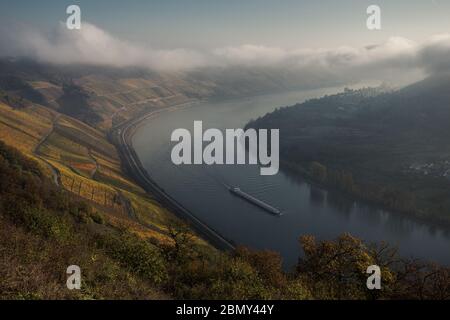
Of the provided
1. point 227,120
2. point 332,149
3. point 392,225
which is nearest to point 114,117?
point 227,120

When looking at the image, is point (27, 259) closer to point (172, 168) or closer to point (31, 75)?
point (172, 168)

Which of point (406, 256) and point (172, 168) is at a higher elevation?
point (172, 168)

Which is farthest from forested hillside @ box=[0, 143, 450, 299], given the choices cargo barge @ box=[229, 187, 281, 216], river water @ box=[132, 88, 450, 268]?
cargo barge @ box=[229, 187, 281, 216]

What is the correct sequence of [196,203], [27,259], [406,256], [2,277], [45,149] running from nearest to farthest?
[2,277], [27,259], [406,256], [196,203], [45,149]

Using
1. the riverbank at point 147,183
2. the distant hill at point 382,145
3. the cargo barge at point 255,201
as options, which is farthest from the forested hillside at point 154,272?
the distant hill at point 382,145

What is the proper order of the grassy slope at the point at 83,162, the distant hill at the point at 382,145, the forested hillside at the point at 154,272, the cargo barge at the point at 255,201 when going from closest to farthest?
the forested hillside at the point at 154,272 → the grassy slope at the point at 83,162 → the cargo barge at the point at 255,201 → the distant hill at the point at 382,145

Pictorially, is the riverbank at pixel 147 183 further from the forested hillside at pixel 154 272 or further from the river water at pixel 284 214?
the forested hillside at pixel 154 272
